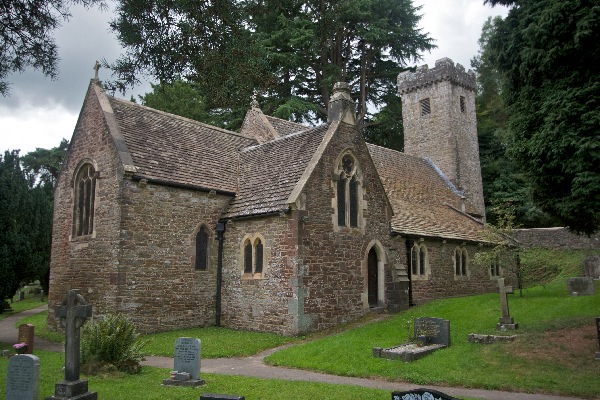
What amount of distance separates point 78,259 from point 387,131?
2657cm

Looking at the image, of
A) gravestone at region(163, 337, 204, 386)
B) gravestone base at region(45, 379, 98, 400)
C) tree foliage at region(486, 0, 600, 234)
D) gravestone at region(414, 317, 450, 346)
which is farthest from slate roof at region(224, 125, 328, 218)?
gravestone base at region(45, 379, 98, 400)

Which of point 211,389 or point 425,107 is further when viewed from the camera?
point 425,107

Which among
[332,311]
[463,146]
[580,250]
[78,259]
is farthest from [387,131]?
[78,259]

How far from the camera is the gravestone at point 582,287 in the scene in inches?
729

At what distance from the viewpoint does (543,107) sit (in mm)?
12367

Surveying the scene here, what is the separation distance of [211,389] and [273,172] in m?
10.3

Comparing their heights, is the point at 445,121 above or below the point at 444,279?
above

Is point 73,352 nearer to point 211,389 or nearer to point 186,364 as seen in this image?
point 186,364

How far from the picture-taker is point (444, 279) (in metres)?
22.8

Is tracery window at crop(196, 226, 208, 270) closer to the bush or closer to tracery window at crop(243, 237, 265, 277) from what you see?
tracery window at crop(243, 237, 265, 277)

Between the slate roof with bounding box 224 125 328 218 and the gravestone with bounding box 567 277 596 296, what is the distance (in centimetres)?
1132

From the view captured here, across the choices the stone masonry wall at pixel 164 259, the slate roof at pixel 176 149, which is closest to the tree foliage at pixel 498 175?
the slate roof at pixel 176 149

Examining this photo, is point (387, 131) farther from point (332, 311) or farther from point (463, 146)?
point (332, 311)

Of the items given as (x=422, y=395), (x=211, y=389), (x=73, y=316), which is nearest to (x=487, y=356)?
(x=211, y=389)
